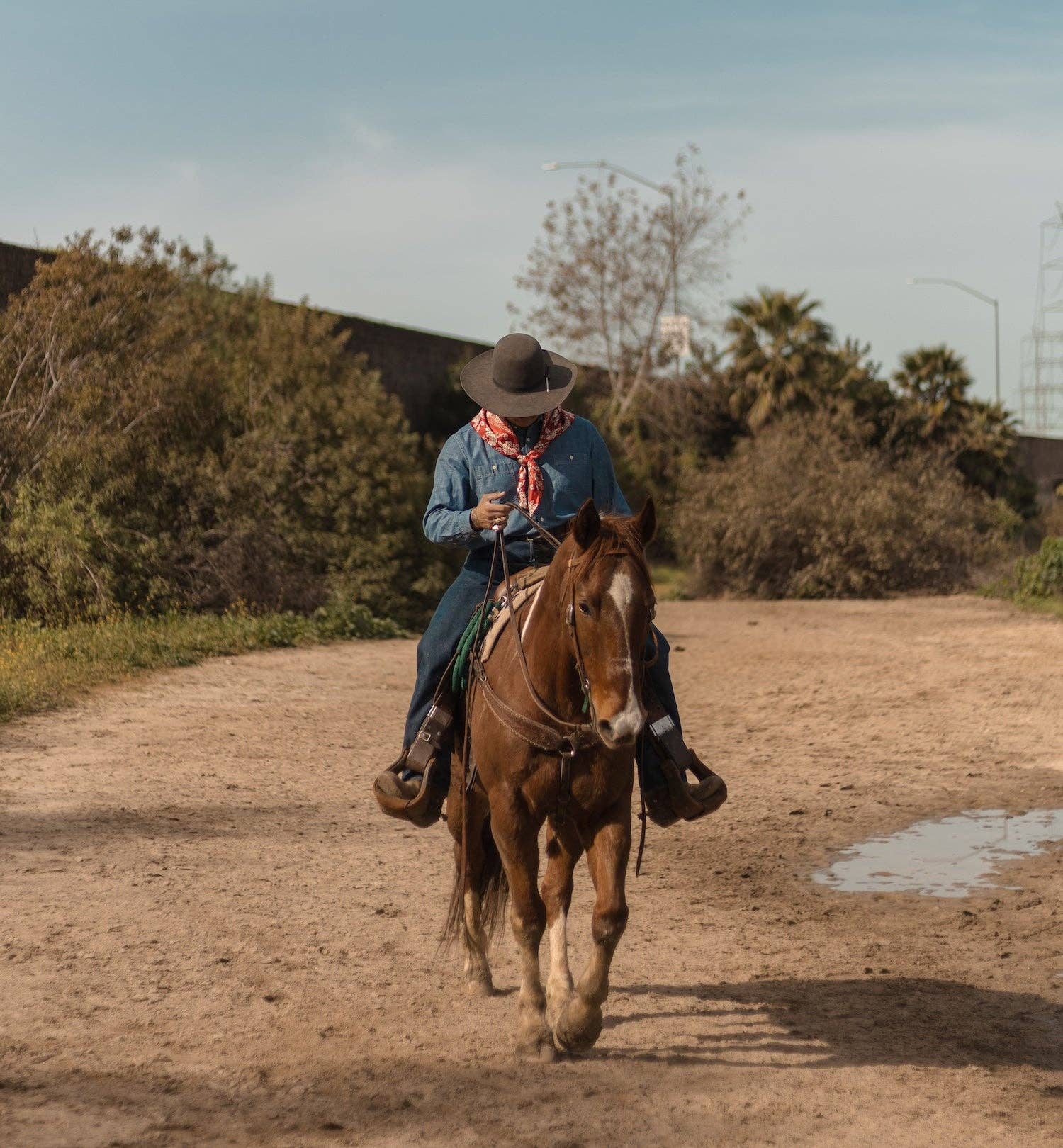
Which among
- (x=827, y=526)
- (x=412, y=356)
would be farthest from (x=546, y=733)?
(x=412, y=356)

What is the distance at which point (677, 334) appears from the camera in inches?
1631

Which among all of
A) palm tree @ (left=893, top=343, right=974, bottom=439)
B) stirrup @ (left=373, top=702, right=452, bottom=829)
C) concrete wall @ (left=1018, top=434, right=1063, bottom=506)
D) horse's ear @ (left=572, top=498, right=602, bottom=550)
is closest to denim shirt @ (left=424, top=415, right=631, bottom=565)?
stirrup @ (left=373, top=702, right=452, bottom=829)

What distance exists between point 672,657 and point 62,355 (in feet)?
29.4

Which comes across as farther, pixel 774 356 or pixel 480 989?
pixel 774 356

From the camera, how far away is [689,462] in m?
37.3

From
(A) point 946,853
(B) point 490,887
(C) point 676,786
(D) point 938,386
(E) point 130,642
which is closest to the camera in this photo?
(C) point 676,786

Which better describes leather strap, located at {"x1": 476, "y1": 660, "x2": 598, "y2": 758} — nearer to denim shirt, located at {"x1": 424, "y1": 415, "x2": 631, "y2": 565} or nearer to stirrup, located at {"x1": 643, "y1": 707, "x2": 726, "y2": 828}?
stirrup, located at {"x1": 643, "y1": 707, "x2": 726, "y2": 828}

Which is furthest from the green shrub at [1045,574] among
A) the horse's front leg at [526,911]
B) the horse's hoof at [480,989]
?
the horse's front leg at [526,911]

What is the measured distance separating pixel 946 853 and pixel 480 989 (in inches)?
148

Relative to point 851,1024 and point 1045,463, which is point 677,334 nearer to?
point 1045,463

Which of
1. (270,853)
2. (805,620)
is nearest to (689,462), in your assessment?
(805,620)

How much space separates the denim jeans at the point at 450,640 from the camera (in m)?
5.73

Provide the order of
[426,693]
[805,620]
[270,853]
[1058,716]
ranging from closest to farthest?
[426,693], [270,853], [1058,716], [805,620]

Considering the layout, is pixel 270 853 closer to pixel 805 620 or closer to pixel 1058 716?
pixel 1058 716
